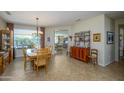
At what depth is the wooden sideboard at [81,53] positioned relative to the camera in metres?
5.79

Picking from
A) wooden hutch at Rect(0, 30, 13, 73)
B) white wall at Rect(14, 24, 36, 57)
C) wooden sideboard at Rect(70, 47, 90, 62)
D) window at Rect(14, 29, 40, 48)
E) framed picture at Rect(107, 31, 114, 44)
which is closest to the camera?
wooden hutch at Rect(0, 30, 13, 73)

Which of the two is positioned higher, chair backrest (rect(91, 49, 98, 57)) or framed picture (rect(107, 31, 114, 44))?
framed picture (rect(107, 31, 114, 44))

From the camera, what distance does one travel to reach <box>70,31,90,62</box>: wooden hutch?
5812mm

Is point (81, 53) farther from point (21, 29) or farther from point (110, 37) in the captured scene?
point (21, 29)

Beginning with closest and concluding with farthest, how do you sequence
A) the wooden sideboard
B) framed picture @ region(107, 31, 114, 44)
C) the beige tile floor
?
the beige tile floor, framed picture @ region(107, 31, 114, 44), the wooden sideboard

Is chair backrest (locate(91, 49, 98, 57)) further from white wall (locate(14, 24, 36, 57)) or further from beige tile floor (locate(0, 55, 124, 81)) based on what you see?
white wall (locate(14, 24, 36, 57))

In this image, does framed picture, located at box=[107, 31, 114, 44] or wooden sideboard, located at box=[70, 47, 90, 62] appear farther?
wooden sideboard, located at box=[70, 47, 90, 62]

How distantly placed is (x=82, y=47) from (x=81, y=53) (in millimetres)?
374

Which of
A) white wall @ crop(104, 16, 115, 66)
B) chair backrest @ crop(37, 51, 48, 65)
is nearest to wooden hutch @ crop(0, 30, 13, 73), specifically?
chair backrest @ crop(37, 51, 48, 65)

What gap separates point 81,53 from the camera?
20.2 ft

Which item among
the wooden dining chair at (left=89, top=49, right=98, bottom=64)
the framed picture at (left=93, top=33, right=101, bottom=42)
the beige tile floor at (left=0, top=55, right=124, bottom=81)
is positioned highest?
the framed picture at (left=93, top=33, right=101, bottom=42)

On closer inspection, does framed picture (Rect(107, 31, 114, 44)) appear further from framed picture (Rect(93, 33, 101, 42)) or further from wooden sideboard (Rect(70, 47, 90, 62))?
wooden sideboard (Rect(70, 47, 90, 62))

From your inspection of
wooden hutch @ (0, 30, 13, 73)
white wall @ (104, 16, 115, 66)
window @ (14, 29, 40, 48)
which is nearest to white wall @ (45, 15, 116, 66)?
white wall @ (104, 16, 115, 66)

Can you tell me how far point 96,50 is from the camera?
5387mm
